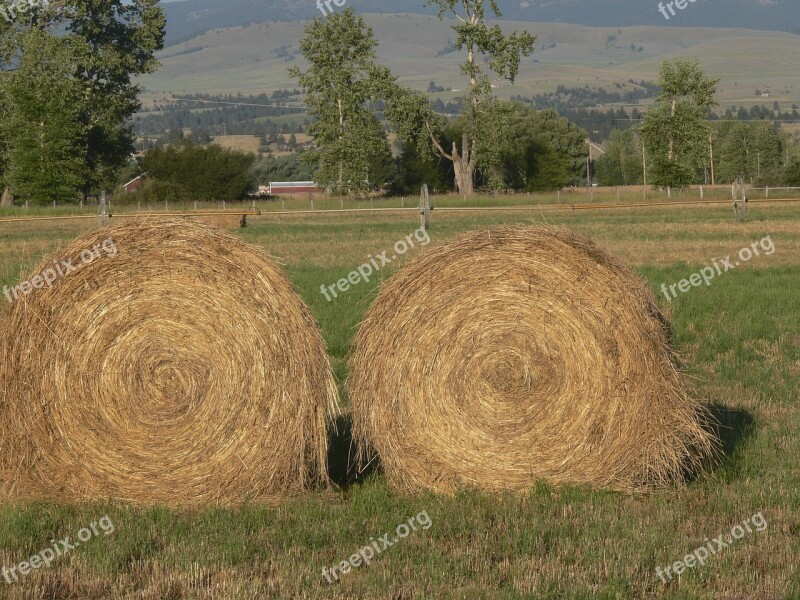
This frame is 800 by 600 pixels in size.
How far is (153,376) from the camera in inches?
270

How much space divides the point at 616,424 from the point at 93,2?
53760 mm

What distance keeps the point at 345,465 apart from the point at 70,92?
156ft

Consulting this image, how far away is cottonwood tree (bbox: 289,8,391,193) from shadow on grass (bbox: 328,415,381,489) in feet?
187

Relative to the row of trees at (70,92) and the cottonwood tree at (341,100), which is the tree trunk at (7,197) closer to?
the row of trees at (70,92)

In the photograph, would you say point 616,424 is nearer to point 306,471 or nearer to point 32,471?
point 306,471

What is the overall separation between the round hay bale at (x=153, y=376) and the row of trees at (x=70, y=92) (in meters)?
43.5

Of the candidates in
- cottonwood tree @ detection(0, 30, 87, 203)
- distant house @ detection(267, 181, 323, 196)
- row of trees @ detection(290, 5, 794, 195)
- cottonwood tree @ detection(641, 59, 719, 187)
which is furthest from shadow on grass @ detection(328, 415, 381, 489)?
distant house @ detection(267, 181, 323, 196)

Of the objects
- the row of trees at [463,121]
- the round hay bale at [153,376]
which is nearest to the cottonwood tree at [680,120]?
the row of trees at [463,121]

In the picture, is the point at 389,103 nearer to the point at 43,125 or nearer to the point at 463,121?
the point at 463,121

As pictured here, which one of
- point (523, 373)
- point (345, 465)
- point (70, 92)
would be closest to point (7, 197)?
point (70, 92)

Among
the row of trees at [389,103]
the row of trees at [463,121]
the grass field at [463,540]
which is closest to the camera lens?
the grass field at [463,540]

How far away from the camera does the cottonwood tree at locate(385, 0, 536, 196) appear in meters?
57.8

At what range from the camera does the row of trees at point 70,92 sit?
48.8 m

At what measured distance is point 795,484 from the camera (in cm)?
703
